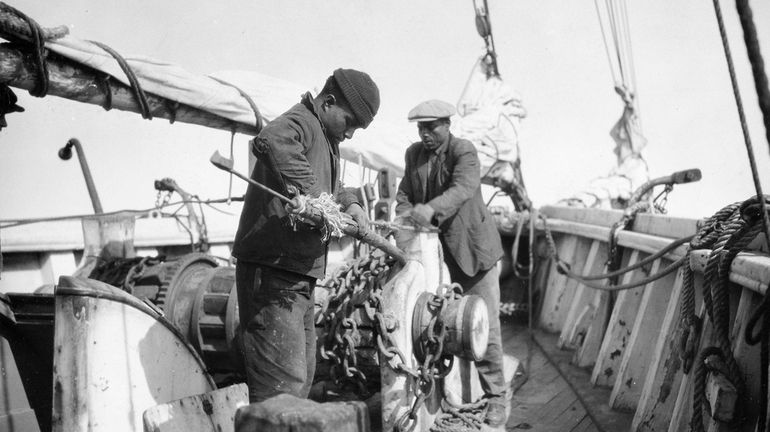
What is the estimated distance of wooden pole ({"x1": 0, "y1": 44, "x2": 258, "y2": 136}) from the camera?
2.78m

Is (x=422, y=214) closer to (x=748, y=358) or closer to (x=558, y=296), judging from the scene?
(x=748, y=358)

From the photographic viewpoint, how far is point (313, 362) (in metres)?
2.83

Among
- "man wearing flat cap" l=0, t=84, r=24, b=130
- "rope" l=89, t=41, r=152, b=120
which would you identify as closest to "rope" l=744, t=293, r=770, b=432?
"rope" l=89, t=41, r=152, b=120

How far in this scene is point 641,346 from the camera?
Result: 399 cm

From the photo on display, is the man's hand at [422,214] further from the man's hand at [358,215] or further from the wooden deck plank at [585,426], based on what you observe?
the wooden deck plank at [585,426]

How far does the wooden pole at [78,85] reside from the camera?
278cm

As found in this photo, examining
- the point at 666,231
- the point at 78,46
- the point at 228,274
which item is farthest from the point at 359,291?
the point at 666,231

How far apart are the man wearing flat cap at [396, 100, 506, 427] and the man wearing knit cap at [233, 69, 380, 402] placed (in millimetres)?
1396

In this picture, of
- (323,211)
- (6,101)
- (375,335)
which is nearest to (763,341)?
(323,211)

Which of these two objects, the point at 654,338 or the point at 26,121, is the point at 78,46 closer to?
the point at 654,338

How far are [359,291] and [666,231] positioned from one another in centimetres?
222

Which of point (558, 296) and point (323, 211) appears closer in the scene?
point (323, 211)

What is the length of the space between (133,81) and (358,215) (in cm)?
145

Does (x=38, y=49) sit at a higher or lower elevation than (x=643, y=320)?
higher
